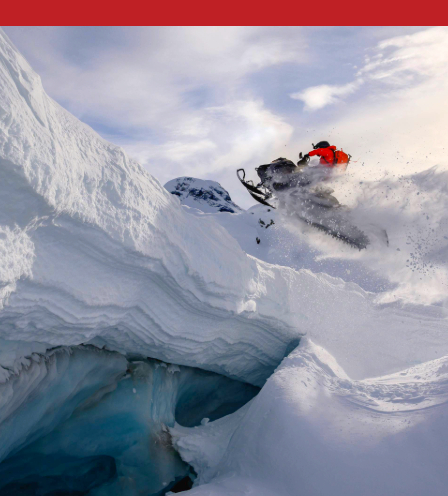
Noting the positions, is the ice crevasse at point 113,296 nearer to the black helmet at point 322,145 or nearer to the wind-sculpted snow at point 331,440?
the wind-sculpted snow at point 331,440

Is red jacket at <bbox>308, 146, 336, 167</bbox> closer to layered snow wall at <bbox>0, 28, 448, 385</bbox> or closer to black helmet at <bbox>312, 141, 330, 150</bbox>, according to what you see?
black helmet at <bbox>312, 141, 330, 150</bbox>

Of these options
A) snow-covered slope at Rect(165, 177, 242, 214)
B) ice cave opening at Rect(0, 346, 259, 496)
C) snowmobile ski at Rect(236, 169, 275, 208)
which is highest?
snow-covered slope at Rect(165, 177, 242, 214)

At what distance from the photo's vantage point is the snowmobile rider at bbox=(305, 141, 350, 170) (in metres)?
9.38

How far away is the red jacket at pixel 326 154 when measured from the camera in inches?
368

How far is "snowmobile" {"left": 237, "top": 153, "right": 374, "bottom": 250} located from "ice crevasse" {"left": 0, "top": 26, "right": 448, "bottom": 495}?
5.66 m

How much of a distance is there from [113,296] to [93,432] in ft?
5.11

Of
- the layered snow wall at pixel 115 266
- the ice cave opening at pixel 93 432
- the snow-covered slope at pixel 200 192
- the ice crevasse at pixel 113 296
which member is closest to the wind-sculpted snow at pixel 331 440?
the ice crevasse at pixel 113 296

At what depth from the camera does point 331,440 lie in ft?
8.63

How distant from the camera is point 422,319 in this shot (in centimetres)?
638

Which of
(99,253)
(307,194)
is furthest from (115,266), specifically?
(307,194)

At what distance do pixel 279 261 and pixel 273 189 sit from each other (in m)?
2.21

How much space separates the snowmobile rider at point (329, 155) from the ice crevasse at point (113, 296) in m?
5.50

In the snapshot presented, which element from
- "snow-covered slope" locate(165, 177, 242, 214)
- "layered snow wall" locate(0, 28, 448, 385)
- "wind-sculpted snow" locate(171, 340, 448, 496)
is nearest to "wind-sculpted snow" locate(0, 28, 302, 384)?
"layered snow wall" locate(0, 28, 448, 385)

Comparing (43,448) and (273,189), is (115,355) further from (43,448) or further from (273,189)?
(273,189)
